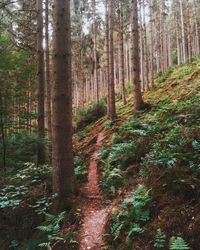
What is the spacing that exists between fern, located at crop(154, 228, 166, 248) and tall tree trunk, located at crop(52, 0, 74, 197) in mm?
3004

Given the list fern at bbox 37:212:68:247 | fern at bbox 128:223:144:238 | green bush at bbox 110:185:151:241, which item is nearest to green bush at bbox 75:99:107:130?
fern at bbox 37:212:68:247

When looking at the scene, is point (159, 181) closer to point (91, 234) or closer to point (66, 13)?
point (91, 234)

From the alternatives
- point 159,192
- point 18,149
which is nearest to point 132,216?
point 159,192

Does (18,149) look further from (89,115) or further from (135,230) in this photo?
(89,115)

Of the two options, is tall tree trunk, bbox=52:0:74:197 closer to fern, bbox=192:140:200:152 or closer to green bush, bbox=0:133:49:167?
fern, bbox=192:140:200:152

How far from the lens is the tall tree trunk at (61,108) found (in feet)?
23.1

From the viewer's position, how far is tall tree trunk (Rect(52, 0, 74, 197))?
278 inches

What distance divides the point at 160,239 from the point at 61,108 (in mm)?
3742

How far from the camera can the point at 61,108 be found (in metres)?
7.12

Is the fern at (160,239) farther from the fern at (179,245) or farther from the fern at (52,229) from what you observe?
the fern at (52,229)

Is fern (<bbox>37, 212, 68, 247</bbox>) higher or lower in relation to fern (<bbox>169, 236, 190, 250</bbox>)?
lower

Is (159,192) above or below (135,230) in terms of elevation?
above

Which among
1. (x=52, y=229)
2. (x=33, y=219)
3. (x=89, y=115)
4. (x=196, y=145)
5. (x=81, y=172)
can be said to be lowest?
(x=33, y=219)

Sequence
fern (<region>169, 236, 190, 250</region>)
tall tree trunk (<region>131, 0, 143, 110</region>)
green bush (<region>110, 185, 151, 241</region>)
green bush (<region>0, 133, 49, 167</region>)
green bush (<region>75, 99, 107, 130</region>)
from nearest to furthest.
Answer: fern (<region>169, 236, 190, 250</region>)
green bush (<region>110, 185, 151, 241</region>)
green bush (<region>0, 133, 49, 167</region>)
tall tree trunk (<region>131, 0, 143, 110</region>)
green bush (<region>75, 99, 107, 130</region>)
